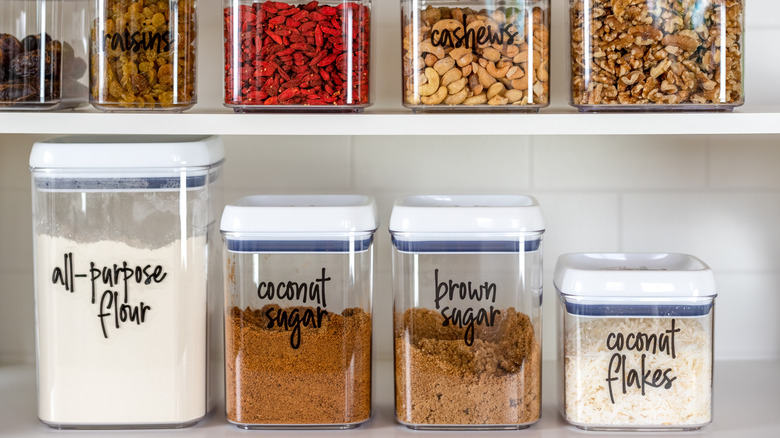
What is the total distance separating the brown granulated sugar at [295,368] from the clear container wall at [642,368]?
25cm

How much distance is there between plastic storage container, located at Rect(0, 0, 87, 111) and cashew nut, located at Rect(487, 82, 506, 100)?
483mm

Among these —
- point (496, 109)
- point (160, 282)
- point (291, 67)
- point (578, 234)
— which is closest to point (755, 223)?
point (578, 234)

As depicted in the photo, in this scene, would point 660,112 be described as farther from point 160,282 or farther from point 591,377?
point 160,282

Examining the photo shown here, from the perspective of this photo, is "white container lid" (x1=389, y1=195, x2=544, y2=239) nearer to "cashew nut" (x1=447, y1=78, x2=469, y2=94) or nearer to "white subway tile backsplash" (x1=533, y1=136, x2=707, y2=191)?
"cashew nut" (x1=447, y1=78, x2=469, y2=94)

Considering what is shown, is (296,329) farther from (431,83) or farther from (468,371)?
(431,83)

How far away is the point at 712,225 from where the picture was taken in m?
1.25

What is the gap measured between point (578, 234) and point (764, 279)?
0.89ft

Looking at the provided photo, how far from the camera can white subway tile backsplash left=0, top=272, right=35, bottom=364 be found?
1277mm

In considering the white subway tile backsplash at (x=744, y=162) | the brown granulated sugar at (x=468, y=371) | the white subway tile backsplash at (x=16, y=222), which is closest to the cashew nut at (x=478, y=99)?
the brown granulated sugar at (x=468, y=371)

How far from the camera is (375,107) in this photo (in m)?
1.23

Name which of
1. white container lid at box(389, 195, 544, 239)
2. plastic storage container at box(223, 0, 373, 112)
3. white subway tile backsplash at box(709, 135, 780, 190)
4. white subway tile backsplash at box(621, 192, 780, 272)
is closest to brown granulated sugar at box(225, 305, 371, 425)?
white container lid at box(389, 195, 544, 239)

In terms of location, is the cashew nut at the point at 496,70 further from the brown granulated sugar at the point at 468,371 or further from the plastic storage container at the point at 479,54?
the brown granulated sugar at the point at 468,371

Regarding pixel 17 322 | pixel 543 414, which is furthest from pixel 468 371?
pixel 17 322

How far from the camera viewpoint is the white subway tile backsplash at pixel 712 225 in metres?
1.25
